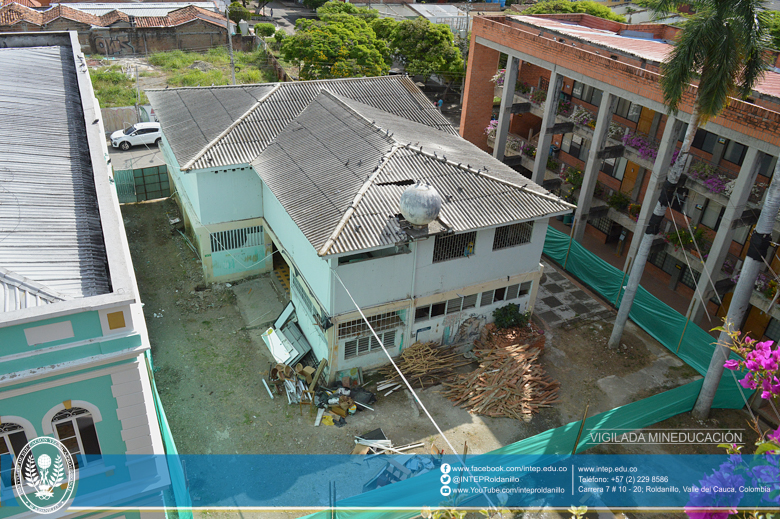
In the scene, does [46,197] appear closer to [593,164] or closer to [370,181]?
[370,181]

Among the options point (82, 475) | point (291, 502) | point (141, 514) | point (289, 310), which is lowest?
point (291, 502)

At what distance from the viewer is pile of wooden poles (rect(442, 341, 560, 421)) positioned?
23.9 metres

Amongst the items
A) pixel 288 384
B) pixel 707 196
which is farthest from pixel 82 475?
pixel 707 196

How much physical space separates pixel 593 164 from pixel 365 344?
17.0 metres

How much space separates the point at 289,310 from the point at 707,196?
20840 mm

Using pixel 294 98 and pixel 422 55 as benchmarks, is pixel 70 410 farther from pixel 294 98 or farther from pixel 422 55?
pixel 422 55

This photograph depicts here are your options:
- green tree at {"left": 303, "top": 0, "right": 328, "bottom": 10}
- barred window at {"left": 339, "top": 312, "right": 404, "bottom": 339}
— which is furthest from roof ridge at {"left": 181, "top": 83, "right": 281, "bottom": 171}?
green tree at {"left": 303, "top": 0, "right": 328, "bottom": 10}

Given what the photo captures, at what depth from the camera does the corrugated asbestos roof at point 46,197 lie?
13.7 metres

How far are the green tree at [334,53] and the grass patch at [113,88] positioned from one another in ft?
49.1

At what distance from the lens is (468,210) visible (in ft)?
Result: 78.9

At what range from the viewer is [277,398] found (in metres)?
24.2

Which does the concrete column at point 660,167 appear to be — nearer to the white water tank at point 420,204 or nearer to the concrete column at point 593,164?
the concrete column at point 593,164

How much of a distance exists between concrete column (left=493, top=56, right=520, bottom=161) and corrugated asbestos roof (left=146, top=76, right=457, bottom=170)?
16.9 ft

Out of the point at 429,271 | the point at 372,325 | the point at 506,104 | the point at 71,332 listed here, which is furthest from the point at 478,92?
the point at 71,332
